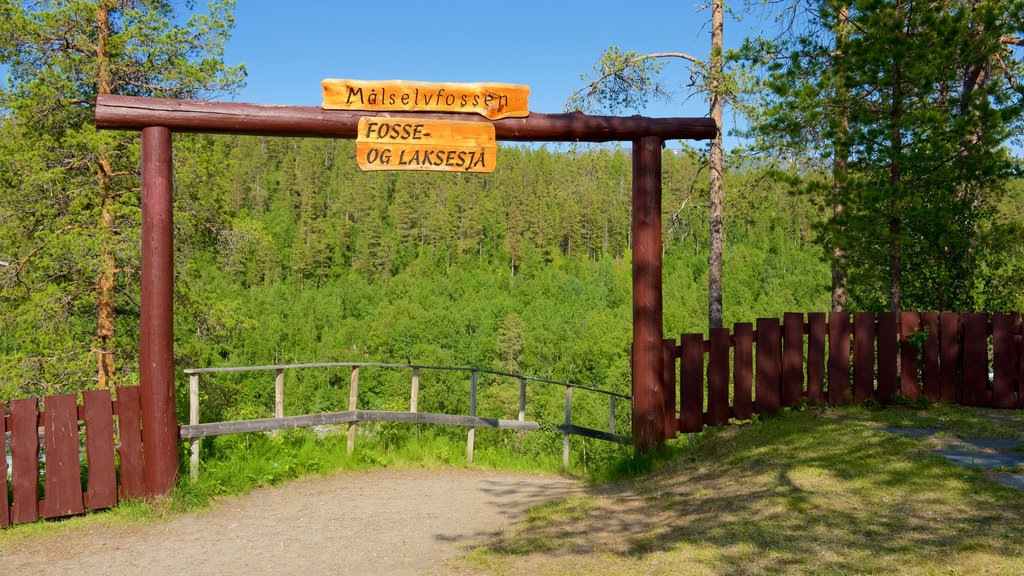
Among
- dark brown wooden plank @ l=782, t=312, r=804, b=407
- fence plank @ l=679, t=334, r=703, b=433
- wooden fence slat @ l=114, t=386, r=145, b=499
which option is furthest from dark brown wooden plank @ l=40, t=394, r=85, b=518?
dark brown wooden plank @ l=782, t=312, r=804, b=407

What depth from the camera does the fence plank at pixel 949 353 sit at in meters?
8.93

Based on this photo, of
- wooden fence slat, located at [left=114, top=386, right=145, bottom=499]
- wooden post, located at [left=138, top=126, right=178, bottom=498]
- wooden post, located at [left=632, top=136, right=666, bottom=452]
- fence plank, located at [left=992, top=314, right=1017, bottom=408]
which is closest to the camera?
wooden fence slat, located at [left=114, top=386, right=145, bottom=499]

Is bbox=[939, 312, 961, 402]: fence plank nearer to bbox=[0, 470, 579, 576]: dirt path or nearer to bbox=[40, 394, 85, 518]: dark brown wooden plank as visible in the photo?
bbox=[0, 470, 579, 576]: dirt path

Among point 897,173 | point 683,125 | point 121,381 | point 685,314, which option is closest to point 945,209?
point 897,173

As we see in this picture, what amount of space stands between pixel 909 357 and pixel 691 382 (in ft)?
9.63

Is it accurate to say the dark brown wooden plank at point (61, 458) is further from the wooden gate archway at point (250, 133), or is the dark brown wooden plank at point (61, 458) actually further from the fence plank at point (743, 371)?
the fence plank at point (743, 371)

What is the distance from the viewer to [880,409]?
868 cm

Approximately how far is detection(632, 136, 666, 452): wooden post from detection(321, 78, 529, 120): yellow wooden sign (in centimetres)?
150

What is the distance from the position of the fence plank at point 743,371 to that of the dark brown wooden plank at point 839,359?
111 cm

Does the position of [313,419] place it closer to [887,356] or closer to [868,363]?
[868,363]

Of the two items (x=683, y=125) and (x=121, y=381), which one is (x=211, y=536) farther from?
(x=121, y=381)

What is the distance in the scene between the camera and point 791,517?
5.09 meters

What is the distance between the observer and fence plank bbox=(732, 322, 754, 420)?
831 centimetres

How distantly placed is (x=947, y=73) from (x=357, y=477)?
9456 millimetres
